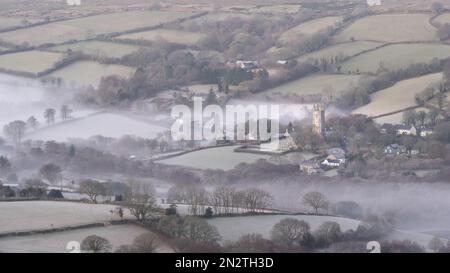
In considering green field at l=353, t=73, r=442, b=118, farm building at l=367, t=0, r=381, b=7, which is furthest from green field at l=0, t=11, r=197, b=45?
green field at l=353, t=73, r=442, b=118

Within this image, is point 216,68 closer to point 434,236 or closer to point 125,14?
point 125,14

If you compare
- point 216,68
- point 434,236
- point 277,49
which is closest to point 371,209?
point 434,236

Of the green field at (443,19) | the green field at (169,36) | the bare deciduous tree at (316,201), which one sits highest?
the green field at (443,19)

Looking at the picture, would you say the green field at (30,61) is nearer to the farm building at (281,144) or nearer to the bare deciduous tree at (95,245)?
the farm building at (281,144)

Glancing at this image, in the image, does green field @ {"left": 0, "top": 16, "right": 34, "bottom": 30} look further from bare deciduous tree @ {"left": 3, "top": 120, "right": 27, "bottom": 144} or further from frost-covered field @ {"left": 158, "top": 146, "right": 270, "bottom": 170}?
frost-covered field @ {"left": 158, "top": 146, "right": 270, "bottom": 170}

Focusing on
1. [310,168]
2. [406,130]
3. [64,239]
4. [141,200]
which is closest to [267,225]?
[141,200]

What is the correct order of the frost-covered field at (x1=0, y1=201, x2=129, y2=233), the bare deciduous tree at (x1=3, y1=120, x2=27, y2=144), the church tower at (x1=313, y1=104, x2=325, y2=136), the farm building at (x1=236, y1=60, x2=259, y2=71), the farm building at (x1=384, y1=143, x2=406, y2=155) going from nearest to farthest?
the frost-covered field at (x1=0, y1=201, x2=129, y2=233) < the farm building at (x1=384, y1=143, x2=406, y2=155) < the church tower at (x1=313, y1=104, x2=325, y2=136) < the bare deciduous tree at (x1=3, y1=120, x2=27, y2=144) < the farm building at (x1=236, y1=60, x2=259, y2=71)

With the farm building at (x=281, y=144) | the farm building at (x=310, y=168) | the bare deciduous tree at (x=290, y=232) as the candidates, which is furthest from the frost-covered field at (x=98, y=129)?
the bare deciduous tree at (x=290, y=232)
